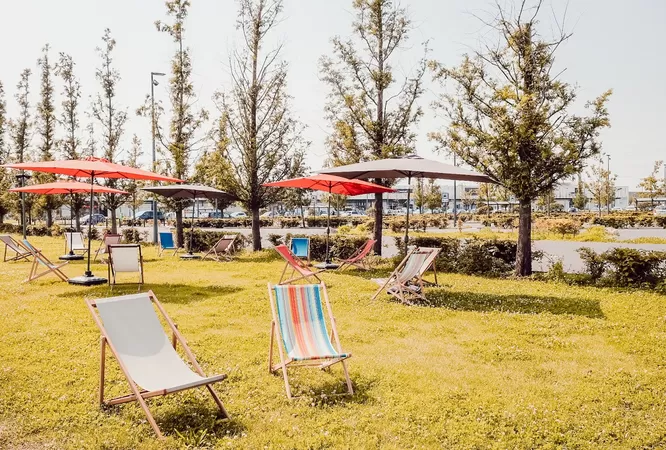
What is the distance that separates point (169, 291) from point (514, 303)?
6.62 m

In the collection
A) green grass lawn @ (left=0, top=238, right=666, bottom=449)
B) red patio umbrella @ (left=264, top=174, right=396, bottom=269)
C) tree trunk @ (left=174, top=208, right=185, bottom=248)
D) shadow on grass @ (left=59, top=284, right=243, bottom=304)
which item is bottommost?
green grass lawn @ (left=0, top=238, right=666, bottom=449)

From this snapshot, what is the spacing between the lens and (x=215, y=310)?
8.20 m

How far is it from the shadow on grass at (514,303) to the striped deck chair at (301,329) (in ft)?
12.7

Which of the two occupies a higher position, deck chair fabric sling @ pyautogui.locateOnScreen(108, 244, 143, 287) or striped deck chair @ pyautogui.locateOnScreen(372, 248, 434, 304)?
deck chair fabric sling @ pyautogui.locateOnScreen(108, 244, 143, 287)

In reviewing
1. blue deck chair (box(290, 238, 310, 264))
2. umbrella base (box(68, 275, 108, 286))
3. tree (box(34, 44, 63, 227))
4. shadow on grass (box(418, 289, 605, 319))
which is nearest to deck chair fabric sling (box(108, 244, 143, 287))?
umbrella base (box(68, 275, 108, 286))

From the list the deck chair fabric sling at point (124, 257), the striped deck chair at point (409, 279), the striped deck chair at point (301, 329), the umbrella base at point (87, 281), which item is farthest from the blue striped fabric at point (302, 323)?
the umbrella base at point (87, 281)

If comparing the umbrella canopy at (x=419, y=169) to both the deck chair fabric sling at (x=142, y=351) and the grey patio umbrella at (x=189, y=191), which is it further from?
the deck chair fabric sling at (x=142, y=351)

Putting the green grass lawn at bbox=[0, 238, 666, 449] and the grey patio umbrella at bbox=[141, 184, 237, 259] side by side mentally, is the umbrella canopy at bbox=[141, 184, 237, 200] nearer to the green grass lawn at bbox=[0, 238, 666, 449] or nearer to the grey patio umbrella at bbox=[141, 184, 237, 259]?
the grey patio umbrella at bbox=[141, 184, 237, 259]

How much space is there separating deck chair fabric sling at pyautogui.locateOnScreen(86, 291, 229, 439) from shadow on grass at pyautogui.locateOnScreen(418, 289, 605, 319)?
210 inches

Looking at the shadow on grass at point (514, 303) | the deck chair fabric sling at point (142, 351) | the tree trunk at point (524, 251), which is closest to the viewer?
the deck chair fabric sling at point (142, 351)

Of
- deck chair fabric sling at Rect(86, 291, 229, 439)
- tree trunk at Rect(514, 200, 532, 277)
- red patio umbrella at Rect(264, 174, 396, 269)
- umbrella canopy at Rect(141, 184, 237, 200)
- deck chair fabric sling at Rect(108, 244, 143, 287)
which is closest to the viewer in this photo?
deck chair fabric sling at Rect(86, 291, 229, 439)

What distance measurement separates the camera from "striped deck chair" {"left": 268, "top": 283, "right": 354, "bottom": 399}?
4.82 m

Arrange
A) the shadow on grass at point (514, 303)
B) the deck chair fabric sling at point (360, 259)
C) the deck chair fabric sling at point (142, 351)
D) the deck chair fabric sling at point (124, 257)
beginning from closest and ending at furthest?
the deck chair fabric sling at point (142, 351) → the shadow on grass at point (514, 303) → the deck chair fabric sling at point (124, 257) → the deck chair fabric sling at point (360, 259)

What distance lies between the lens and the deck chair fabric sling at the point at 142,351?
4023 mm
